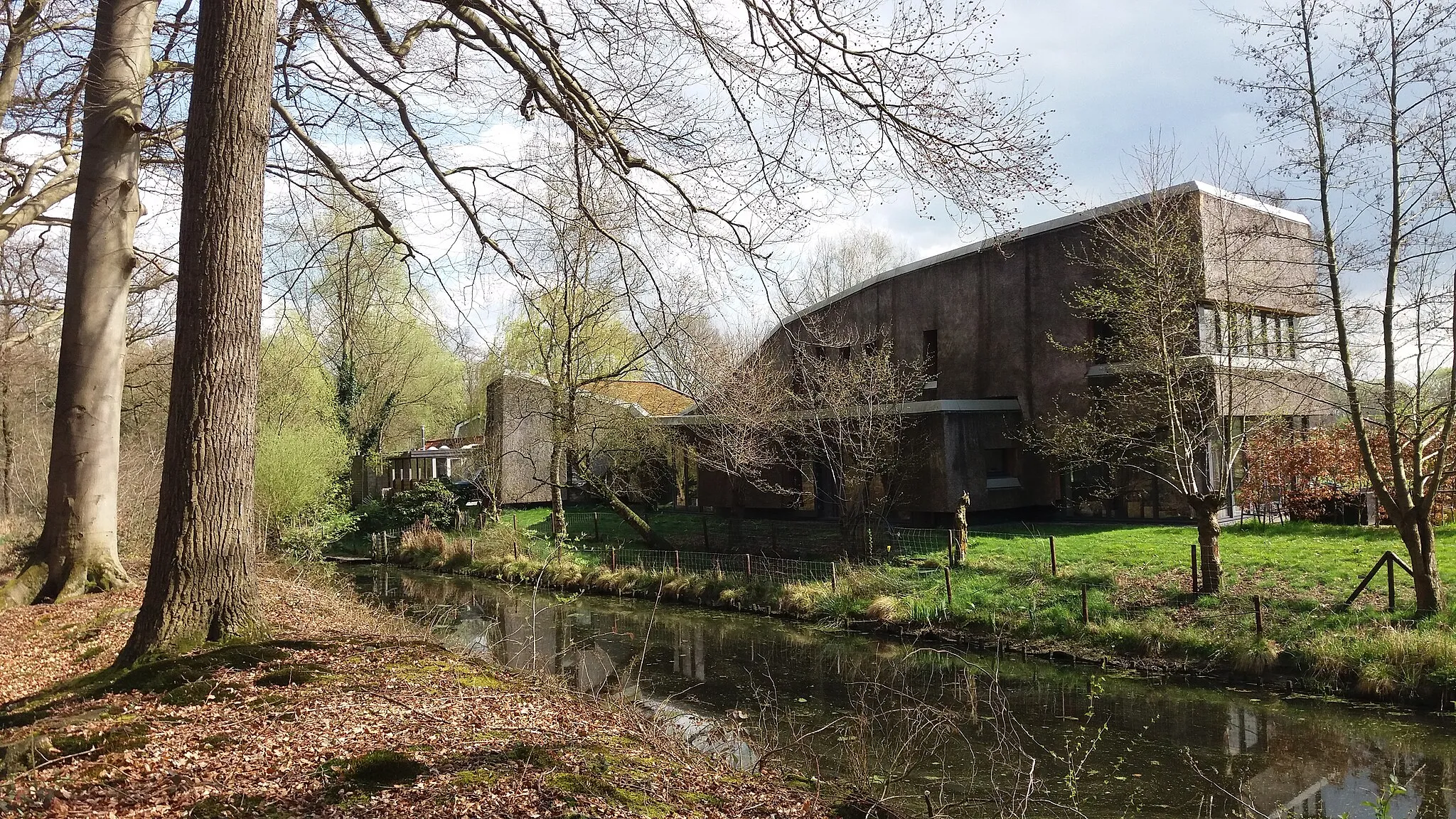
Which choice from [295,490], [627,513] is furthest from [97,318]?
[627,513]

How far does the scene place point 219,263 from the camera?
5.18 meters

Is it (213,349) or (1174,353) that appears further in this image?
(1174,353)

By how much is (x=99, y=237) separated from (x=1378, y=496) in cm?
1541

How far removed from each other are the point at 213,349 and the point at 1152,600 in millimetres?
12705

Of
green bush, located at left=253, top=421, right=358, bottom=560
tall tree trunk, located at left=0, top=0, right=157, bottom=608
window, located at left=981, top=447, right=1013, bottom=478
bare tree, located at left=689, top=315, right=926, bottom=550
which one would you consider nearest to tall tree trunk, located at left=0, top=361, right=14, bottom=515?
green bush, located at left=253, top=421, right=358, bottom=560

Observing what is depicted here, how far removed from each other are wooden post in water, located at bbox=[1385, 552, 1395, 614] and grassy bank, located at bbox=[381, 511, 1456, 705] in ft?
0.41

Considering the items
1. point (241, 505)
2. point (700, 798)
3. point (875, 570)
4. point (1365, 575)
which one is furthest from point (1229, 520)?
point (241, 505)

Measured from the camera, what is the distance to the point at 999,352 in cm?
2169

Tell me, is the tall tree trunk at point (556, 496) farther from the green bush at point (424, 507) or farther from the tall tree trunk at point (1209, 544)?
the tall tree trunk at point (1209, 544)

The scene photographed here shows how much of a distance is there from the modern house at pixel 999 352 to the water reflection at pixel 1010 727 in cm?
659

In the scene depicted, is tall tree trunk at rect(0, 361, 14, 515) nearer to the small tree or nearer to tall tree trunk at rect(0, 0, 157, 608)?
tall tree trunk at rect(0, 0, 157, 608)

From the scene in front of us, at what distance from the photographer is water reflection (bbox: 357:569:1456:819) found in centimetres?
748

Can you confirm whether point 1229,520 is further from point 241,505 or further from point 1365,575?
point 241,505

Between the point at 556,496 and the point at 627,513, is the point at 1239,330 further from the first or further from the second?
the point at 556,496
